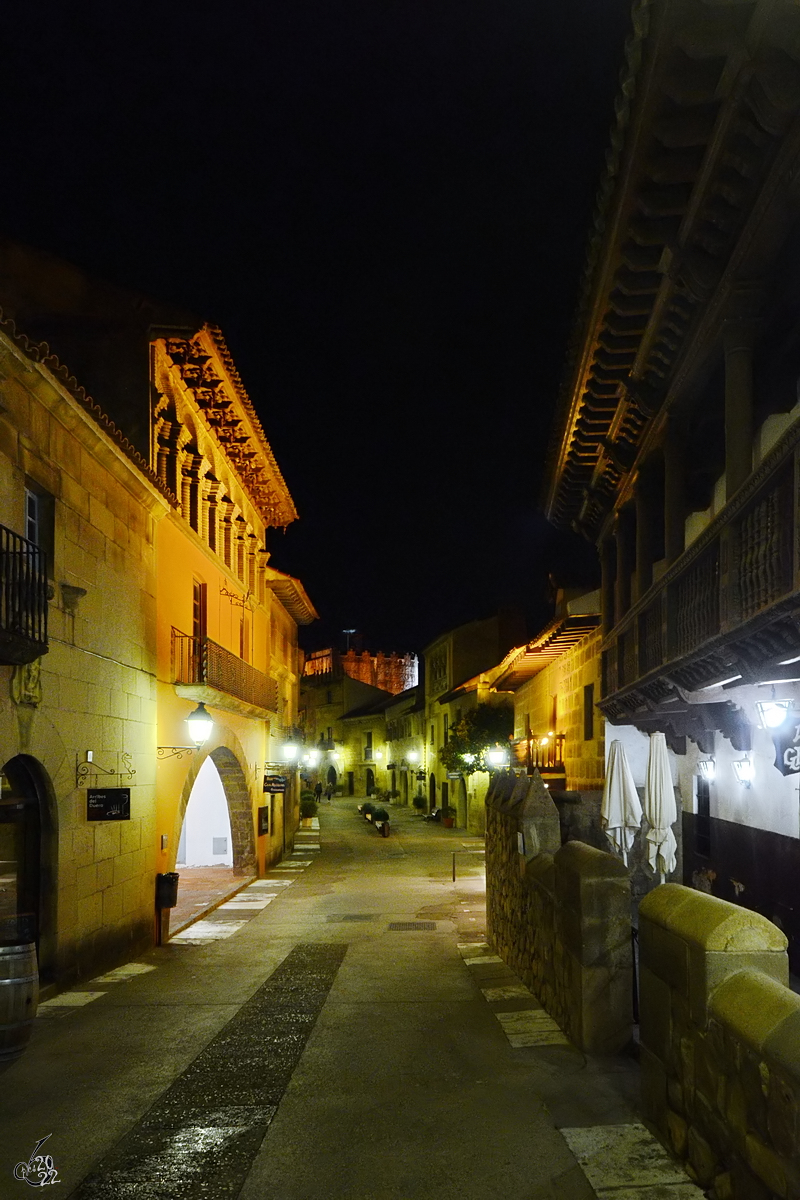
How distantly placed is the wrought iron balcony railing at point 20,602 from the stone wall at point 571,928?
538cm

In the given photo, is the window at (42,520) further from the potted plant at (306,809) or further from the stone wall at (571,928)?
the potted plant at (306,809)

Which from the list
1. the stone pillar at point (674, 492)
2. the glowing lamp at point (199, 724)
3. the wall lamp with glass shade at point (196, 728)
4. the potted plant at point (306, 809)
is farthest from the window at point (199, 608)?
the potted plant at point (306, 809)

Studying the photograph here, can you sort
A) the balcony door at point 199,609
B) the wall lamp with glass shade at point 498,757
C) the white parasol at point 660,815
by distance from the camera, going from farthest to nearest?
the wall lamp with glass shade at point 498,757 → the balcony door at point 199,609 → the white parasol at point 660,815

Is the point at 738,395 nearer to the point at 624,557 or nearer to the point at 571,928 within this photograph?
the point at 571,928

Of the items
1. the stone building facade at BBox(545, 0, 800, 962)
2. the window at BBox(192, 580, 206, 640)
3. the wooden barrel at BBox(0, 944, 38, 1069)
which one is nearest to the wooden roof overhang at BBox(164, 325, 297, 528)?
the window at BBox(192, 580, 206, 640)

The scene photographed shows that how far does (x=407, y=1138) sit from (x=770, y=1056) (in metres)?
3.16

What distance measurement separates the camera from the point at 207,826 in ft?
90.1

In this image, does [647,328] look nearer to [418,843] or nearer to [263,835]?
[263,835]

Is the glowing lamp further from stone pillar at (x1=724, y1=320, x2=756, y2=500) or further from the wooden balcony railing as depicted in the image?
stone pillar at (x1=724, y1=320, x2=756, y2=500)

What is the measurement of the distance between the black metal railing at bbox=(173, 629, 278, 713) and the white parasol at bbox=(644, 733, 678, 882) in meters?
8.38

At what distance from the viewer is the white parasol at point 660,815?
12875 millimetres

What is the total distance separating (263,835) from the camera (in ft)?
86.7

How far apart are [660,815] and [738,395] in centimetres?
604

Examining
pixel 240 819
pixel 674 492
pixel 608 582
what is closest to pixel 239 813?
pixel 240 819
